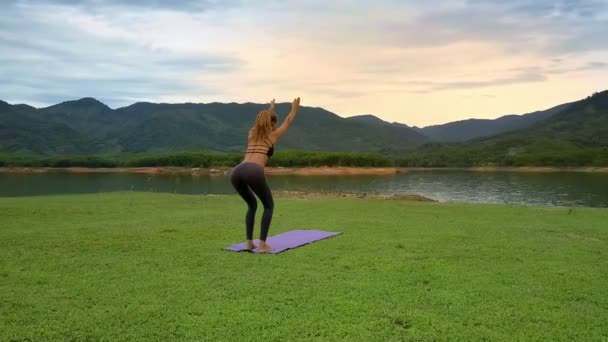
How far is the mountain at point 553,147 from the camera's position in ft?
348

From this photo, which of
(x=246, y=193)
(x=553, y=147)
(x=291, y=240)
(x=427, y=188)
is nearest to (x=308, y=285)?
(x=246, y=193)

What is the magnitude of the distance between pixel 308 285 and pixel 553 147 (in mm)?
143595

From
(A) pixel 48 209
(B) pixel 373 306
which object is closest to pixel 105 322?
(B) pixel 373 306

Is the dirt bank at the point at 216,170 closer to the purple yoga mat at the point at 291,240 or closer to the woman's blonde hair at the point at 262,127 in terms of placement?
the purple yoga mat at the point at 291,240

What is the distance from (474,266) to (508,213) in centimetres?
985

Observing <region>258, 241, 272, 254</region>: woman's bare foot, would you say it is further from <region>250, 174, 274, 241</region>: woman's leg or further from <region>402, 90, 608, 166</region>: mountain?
<region>402, 90, 608, 166</region>: mountain

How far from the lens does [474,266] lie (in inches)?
289

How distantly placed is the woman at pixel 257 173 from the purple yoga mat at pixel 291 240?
0.94 feet

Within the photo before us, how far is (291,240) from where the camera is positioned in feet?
31.7

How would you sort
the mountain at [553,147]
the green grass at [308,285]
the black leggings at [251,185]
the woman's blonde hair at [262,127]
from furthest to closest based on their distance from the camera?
the mountain at [553,147] < the woman's blonde hair at [262,127] < the black leggings at [251,185] < the green grass at [308,285]

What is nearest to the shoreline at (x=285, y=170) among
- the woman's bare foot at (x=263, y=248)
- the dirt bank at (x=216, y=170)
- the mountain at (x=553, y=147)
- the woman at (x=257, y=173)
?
the dirt bank at (x=216, y=170)

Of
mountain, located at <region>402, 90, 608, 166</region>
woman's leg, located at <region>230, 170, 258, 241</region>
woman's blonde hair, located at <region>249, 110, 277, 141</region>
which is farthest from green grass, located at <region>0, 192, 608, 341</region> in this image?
mountain, located at <region>402, 90, 608, 166</region>

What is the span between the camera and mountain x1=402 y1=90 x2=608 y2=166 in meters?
106

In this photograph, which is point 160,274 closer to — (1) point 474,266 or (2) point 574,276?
(1) point 474,266
